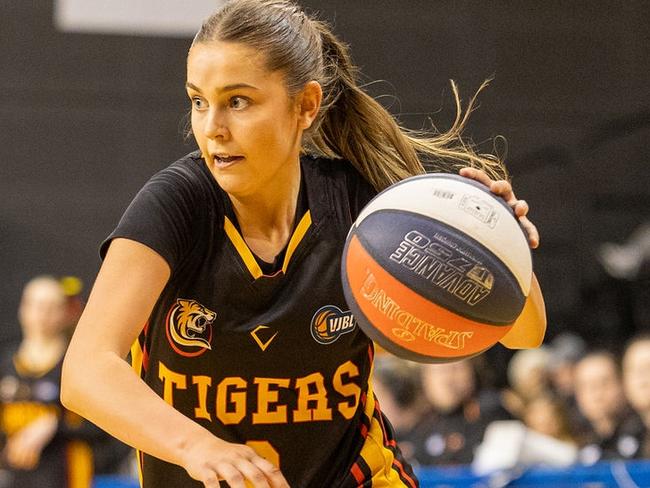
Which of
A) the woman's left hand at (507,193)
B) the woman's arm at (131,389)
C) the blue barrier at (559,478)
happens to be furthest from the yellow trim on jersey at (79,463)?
the woman's left hand at (507,193)

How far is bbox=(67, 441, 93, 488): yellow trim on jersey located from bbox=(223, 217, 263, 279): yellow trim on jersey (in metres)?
4.11

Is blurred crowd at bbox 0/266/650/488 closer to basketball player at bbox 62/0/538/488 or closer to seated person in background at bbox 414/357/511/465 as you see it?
seated person in background at bbox 414/357/511/465

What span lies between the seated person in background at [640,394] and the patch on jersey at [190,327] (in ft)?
10.9

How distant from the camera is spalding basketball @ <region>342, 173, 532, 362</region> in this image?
2.38 meters

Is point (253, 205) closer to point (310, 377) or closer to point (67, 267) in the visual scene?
point (310, 377)

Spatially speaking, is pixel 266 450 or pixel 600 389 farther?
pixel 600 389

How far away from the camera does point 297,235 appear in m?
2.74

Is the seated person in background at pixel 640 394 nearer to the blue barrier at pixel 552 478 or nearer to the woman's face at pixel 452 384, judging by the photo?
the blue barrier at pixel 552 478

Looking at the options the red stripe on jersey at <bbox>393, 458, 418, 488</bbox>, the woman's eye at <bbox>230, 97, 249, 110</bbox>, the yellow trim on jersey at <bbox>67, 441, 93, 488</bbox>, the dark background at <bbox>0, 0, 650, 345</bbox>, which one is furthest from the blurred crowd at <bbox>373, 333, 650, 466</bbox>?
the woman's eye at <bbox>230, 97, 249, 110</bbox>

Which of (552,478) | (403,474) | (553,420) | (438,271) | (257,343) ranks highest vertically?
(438,271)

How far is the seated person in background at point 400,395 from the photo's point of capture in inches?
256

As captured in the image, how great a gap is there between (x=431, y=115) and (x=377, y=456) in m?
6.51

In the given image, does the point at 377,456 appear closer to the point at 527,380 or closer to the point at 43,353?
the point at 43,353

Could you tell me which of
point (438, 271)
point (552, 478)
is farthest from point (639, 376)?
point (438, 271)
